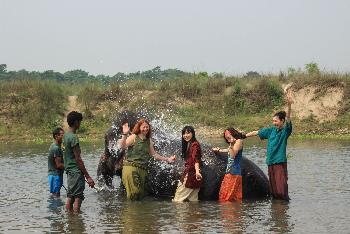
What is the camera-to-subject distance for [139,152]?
1061cm

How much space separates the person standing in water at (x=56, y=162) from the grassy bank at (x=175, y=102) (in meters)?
16.9

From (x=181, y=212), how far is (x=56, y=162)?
2.69m

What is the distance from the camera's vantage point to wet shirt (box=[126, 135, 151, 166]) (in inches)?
418

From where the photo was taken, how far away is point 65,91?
35281mm

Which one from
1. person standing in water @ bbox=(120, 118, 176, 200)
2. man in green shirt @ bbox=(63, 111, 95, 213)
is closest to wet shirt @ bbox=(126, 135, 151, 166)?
person standing in water @ bbox=(120, 118, 176, 200)

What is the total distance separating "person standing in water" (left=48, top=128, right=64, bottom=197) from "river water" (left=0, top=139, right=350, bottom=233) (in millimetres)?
269

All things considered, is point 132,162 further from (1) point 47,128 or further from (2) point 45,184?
(1) point 47,128

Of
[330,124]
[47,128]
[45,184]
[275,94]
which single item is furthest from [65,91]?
[45,184]

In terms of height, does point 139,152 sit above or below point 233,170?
above

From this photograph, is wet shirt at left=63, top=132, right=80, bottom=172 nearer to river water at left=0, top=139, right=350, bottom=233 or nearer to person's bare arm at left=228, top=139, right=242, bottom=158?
river water at left=0, top=139, right=350, bottom=233

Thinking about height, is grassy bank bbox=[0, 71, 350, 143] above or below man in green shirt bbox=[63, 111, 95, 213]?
above

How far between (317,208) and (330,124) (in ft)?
66.7

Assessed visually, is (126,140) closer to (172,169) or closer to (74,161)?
(74,161)

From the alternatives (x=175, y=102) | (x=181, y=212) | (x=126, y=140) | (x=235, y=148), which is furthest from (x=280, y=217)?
(x=175, y=102)
